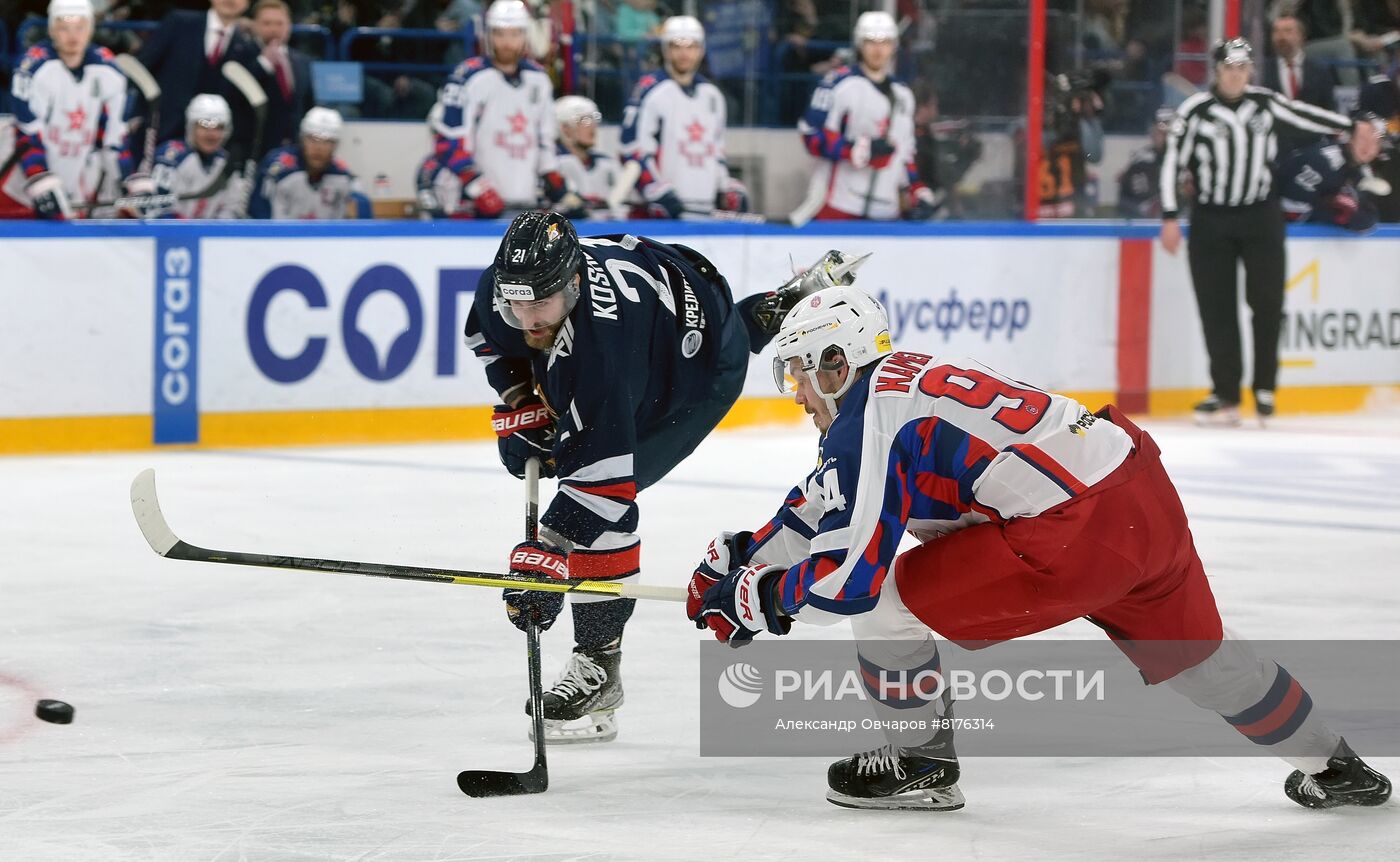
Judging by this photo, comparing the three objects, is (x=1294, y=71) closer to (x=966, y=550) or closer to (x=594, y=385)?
(x=594, y=385)

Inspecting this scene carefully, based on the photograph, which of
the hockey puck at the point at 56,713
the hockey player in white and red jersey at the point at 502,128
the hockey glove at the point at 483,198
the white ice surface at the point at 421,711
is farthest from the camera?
the hockey player in white and red jersey at the point at 502,128

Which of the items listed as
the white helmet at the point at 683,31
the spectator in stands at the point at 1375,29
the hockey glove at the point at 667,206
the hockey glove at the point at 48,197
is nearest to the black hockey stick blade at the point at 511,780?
the hockey glove at the point at 48,197

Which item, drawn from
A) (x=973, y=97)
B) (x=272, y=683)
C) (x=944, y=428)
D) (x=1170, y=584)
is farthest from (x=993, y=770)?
(x=973, y=97)

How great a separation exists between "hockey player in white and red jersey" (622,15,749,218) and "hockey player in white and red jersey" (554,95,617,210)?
0.29 metres

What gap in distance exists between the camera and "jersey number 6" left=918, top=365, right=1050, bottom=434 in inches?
123

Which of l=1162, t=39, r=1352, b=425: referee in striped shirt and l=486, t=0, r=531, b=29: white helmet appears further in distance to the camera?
l=1162, t=39, r=1352, b=425: referee in striped shirt

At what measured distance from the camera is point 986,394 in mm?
3143

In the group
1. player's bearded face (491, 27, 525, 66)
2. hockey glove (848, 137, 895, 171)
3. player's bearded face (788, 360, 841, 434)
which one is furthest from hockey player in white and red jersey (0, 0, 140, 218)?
player's bearded face (788, 360, 841, 434)

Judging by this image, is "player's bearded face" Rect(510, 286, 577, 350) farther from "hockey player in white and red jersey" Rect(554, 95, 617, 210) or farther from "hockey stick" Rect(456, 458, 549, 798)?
"hockey player in white and red jersey" Rect(554, 95, 617, 210)

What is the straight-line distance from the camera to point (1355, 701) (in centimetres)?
409

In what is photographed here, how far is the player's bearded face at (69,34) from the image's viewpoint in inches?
317

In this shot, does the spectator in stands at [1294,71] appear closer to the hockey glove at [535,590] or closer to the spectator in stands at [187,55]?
the spectator in stands at [187,55]

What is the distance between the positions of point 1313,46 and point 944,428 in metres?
7.90

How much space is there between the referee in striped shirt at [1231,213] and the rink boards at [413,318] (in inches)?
13.6
